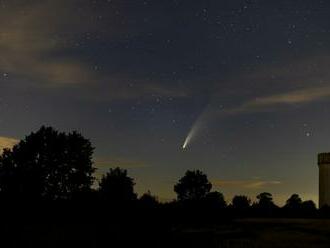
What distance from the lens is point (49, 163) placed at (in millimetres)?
74750

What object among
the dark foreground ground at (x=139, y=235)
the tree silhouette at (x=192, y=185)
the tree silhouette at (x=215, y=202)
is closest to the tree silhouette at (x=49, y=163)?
the tree silhouette at (x=215, y=202)

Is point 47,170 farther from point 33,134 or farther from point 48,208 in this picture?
point 48,208

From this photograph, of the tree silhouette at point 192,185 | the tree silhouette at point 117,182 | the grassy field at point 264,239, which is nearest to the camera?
the grassy field at point 264,239

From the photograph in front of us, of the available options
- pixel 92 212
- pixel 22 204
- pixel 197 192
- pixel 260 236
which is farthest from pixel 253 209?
pixel 197 192

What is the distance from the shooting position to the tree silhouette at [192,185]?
113500 millimetres

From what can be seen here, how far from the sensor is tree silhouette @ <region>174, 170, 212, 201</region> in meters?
114

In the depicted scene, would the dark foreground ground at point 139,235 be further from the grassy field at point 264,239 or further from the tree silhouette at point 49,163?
the tree silhouette at point 49,163

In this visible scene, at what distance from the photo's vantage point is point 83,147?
76875 mm

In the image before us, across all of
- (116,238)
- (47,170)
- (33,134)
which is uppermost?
(33,134)

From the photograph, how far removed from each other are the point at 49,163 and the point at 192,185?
148 ft

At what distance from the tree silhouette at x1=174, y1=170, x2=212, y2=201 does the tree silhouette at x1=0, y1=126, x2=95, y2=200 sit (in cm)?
4007

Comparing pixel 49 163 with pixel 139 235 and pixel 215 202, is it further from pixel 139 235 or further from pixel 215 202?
pixel 139 235

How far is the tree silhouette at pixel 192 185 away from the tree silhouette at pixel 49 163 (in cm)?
4007

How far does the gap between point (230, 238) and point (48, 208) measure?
25339mm
